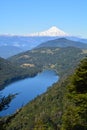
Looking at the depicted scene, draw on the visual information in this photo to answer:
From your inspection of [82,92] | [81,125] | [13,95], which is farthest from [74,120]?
[13,95]

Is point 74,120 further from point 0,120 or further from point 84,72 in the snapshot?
point 0,120

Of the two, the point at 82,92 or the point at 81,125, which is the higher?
the point at 82,92

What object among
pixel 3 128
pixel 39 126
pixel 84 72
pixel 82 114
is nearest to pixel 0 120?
pixel 3 128

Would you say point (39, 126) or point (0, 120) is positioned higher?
point (0, 120)

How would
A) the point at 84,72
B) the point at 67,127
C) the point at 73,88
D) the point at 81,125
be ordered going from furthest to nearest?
the point at 67,127, the point at 81,125, the point at 73,88, the point at 84,72

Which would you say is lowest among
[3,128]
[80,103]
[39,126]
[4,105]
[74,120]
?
[39,126]

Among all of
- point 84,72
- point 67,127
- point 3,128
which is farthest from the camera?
point 67,127

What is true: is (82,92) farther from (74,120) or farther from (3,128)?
(3,128)

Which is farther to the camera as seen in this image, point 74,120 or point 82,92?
point 74,120

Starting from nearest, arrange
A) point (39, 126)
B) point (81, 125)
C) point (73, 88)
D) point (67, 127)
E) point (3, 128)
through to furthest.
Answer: point (3, 128), point (73, 88), point (81, 125), point (67, 127), point (39, 126)
